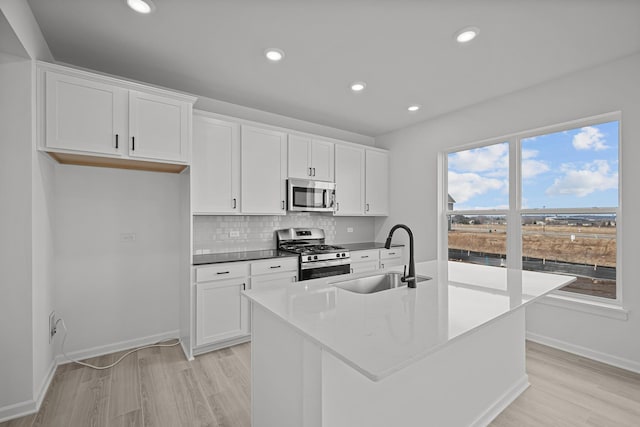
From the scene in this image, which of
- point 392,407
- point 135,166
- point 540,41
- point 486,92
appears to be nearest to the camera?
point 392,407

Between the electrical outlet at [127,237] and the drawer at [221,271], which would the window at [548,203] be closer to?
the drawer at [221,271]

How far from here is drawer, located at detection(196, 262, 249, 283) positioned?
109 inches

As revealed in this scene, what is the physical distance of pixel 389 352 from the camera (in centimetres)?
94

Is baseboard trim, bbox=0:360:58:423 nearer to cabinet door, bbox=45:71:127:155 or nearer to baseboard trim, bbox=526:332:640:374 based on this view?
cabinet door, bbox=45:71:127:155

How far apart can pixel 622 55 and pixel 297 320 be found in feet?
11.3

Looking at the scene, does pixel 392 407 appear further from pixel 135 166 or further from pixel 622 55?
pixel 622 55

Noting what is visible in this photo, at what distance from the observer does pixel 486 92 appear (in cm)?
320

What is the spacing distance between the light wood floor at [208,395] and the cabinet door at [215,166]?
1.47 metres

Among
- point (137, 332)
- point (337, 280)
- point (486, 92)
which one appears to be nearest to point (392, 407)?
point (337, 280)

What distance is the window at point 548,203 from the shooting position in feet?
8.99

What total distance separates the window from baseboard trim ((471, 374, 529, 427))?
134cm

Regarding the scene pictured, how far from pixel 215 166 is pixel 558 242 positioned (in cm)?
363

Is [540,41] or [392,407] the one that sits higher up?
[540,41]

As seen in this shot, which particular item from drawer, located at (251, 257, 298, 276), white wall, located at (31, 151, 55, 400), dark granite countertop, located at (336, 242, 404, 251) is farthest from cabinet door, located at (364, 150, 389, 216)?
white wall, located at (31, 151, 55, 400)
